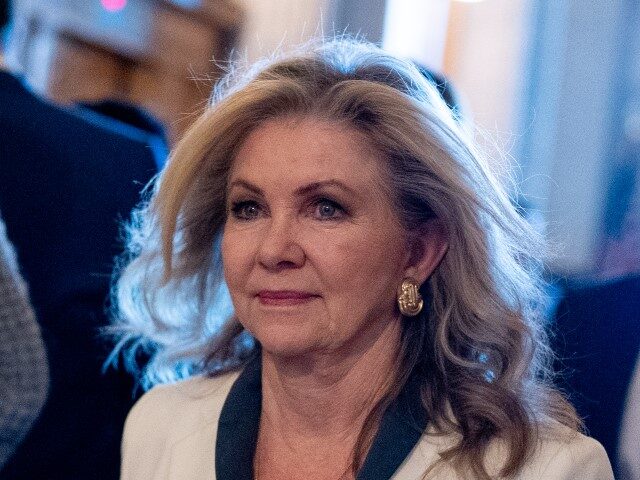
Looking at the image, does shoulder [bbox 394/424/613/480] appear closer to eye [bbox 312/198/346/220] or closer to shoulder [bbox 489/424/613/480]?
shoulder [bbox 489/424/613/480]

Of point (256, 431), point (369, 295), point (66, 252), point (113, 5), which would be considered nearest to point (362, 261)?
point (369, 295)

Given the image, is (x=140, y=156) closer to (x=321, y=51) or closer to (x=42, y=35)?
(x=321, y=51)

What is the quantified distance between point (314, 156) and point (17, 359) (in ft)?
2.21

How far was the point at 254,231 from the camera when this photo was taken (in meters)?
2.09

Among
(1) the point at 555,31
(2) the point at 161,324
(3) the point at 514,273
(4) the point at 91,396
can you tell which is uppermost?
(1) the point at 555,31

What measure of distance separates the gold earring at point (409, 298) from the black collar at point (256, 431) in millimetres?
139

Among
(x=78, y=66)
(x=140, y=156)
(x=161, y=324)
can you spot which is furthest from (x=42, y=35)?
(x=161, y=324)

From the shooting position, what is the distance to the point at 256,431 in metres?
2.21

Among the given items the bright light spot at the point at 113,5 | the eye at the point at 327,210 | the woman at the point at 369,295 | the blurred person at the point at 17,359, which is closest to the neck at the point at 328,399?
the woman at the point at 369,295

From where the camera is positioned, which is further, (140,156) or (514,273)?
(140,156)

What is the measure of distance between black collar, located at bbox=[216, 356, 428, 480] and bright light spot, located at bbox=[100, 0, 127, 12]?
251 centimetres

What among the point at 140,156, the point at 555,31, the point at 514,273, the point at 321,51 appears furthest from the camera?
the point at 555,31

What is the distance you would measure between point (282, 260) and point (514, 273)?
1.59 ft

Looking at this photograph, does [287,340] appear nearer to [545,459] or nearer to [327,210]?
[327,210]
